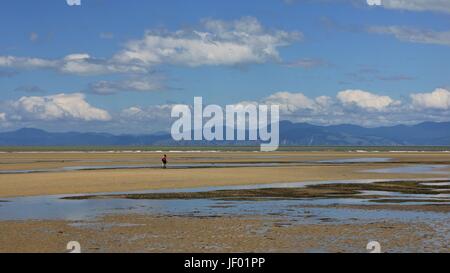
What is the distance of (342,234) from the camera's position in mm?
20969

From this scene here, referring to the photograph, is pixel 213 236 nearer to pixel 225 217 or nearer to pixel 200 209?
pixel 225 217

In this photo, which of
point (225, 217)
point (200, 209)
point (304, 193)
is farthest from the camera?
point (304, 193)

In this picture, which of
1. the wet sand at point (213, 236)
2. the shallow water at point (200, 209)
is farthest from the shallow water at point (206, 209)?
the wet sand at point (213, 236)

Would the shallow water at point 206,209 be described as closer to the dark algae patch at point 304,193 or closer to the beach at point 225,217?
the beach at point 225,217

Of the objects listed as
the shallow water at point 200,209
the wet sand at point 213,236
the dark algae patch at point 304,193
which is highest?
the dark algae patch at point 304,193

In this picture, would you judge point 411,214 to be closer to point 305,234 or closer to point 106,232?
point 305,234

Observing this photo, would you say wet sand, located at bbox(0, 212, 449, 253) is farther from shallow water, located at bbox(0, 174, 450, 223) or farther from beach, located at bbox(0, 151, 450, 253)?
shallow water, located at bbox(0, 174, 450, 223)

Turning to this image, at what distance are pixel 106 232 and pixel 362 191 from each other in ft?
69.7

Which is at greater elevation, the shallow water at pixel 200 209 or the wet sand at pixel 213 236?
the shallow water at pixel 200 209

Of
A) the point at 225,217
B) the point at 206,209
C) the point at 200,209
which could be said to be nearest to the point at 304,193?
the point at 206,209

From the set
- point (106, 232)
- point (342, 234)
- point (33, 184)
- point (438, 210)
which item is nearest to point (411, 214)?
point (438, 210)

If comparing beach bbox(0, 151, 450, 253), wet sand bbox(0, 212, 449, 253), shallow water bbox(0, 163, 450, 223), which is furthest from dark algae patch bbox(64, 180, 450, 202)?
wet sand bbox(0, 212, 449, 253)

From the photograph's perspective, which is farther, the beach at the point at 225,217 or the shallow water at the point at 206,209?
the shallow water at the point at 206,209
